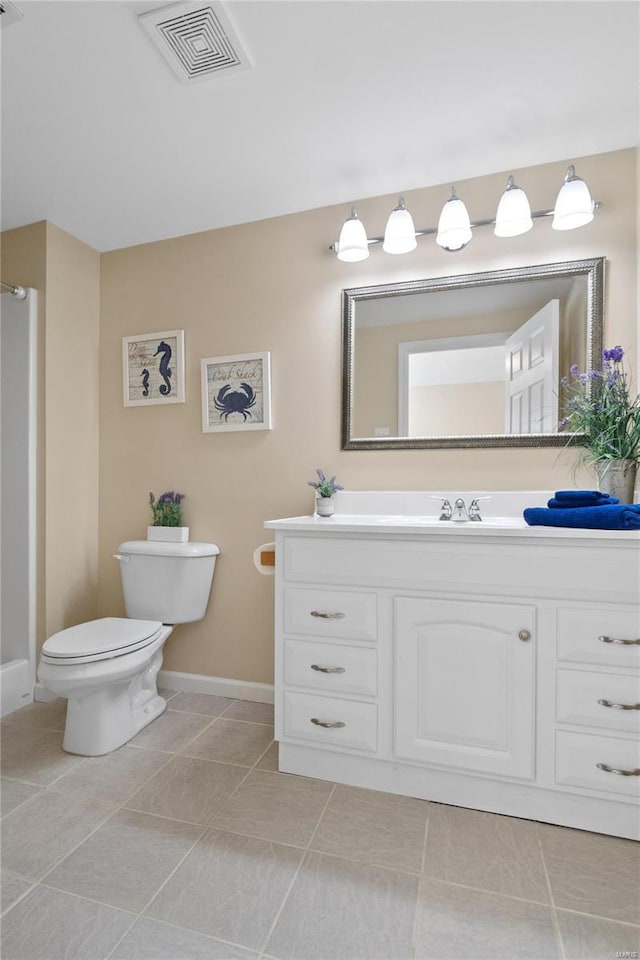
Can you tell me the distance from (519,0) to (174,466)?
206 cm

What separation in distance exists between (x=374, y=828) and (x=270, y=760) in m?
0.49

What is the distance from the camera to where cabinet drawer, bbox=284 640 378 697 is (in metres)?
1.59

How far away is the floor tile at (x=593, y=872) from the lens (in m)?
1.17

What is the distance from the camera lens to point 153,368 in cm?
248

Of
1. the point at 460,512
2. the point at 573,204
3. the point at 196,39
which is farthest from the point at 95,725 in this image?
the point at 573,204

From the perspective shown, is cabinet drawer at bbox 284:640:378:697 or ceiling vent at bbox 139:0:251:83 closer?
ceiling vent at bbox 139:0:251:83

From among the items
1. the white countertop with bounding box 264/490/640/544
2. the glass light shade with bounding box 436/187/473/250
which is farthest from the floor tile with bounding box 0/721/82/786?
the glass light shade with bounding box 436/187/473/250

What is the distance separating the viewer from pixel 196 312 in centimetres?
240

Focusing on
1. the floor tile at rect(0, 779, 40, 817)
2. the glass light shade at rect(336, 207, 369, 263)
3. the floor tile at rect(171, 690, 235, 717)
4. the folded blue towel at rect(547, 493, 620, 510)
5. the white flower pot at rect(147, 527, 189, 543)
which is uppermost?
the glass light shade at rect(336, 207, 369, 263)

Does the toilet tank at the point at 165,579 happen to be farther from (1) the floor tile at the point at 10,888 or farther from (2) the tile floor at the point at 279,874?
(1) the floor tile at the point at 10,888

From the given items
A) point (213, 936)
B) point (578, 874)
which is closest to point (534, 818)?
point (578, 874)

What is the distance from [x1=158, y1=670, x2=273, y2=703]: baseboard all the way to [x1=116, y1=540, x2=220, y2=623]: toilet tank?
0.34 meters

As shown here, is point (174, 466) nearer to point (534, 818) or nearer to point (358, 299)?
point (358, 299)

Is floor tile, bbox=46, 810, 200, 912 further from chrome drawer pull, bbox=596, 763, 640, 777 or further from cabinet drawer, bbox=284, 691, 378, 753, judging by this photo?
chrome drawer pull, bbox=596, 763, 640, 777
